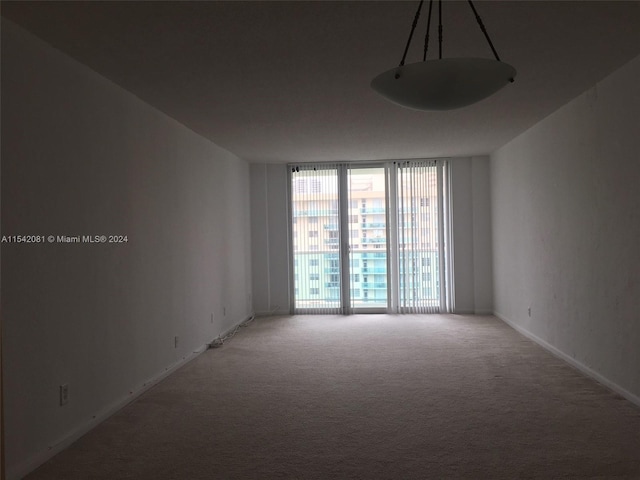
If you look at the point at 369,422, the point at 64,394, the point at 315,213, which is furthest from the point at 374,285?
the point at 64,394

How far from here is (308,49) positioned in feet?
10.4

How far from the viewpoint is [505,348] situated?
17.7 ft

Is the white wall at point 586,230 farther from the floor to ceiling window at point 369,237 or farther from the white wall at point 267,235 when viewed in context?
the white wall at point 267,235

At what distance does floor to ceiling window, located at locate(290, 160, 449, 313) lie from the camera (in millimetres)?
7867

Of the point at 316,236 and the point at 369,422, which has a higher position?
the point at 316,236

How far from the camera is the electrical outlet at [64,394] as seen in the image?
9.98ft

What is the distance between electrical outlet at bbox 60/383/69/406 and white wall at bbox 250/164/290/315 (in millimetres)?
4963

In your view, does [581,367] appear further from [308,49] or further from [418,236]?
[418,236]

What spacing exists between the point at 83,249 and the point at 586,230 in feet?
12.8

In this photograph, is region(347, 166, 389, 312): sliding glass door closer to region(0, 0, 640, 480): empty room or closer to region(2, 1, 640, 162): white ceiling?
region(0, 0, 640, 480): empty room

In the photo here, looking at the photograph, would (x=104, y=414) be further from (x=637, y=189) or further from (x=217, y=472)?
(x=637, y=189)

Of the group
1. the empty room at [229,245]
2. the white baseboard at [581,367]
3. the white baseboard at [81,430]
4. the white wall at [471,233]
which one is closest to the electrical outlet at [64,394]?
the empty room at [229,245]

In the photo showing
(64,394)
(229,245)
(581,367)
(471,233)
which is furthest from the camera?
(471,233)

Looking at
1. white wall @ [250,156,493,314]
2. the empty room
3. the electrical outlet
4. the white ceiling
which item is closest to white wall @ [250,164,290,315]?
white wall @ [250,156,493,314]
